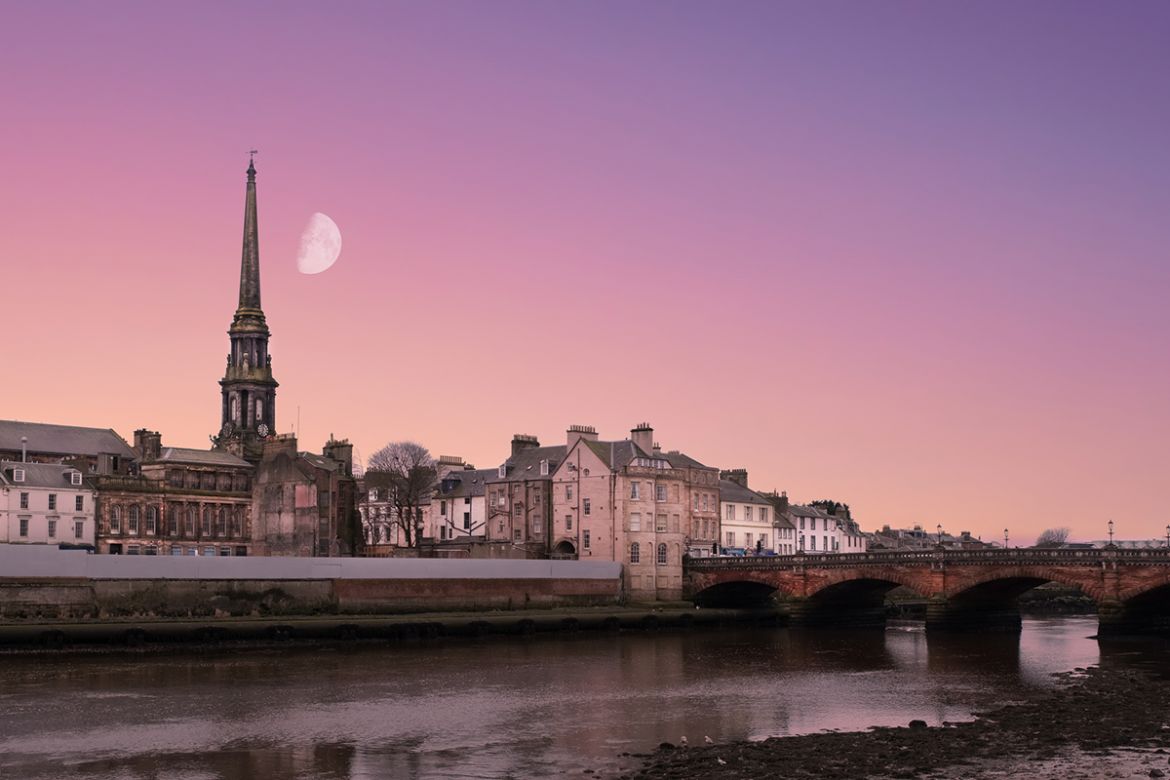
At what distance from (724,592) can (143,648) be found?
48.1m

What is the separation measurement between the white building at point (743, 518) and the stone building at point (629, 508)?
39.8ft

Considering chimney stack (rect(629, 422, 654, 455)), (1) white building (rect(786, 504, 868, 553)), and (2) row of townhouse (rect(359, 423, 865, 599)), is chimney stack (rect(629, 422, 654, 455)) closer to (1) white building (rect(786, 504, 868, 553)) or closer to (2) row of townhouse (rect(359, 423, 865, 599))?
(2) row of townhouse (rect(359, 423, 865, 599))

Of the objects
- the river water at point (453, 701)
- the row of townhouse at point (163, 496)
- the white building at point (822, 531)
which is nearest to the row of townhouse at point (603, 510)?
the row of townhouse at point (163, 496)

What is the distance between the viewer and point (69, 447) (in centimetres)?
10694

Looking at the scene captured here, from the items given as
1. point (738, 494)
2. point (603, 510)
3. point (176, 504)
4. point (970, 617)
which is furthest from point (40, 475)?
point (970, 617)

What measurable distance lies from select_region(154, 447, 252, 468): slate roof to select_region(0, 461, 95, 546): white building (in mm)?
9405

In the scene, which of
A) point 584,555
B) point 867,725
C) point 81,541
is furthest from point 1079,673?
point 81,541

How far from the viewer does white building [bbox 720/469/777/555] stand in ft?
382

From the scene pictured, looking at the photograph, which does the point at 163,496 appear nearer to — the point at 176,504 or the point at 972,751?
the point at 176,504

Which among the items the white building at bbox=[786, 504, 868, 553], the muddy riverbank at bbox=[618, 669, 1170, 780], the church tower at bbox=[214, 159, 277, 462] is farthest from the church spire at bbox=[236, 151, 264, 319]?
the muddy riverbank at bbox=[618, 669, 1170, 780]

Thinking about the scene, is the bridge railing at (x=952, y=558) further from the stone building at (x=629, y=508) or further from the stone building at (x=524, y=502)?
the stone building at (x=524, y=502)

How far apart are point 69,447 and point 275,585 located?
127 ft

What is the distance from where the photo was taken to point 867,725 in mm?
40562

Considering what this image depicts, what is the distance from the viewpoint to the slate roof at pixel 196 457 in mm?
106312
